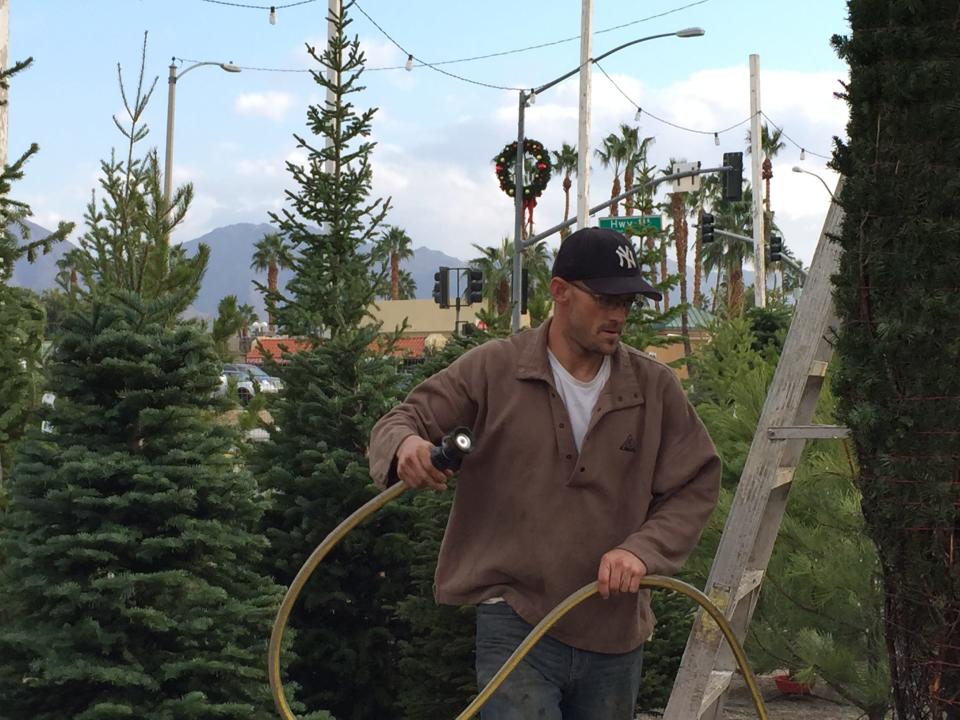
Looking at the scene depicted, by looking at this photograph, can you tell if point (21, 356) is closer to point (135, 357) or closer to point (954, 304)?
point (135, 357)

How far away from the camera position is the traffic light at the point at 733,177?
35.4 m

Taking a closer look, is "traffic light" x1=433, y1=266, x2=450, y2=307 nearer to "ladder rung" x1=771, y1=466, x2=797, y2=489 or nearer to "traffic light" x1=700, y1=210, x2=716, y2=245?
"traffic light" x1=700, y1=210, x2=716, y2=245

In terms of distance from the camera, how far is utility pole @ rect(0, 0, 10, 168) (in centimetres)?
945

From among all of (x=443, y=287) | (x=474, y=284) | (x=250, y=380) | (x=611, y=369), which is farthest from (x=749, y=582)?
(x=443, y=287)

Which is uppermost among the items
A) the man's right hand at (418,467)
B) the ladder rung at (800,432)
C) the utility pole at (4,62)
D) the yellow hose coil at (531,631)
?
the utility pole at (4,62)

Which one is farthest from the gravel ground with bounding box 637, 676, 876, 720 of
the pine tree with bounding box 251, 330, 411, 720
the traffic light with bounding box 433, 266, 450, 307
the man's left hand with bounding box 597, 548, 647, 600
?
the traffic light with bounding box 433, 266, 450, 307

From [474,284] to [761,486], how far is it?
25.8 m

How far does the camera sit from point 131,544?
5.90 metres

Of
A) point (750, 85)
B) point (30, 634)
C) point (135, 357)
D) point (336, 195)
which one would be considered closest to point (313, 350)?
point (336, 195)

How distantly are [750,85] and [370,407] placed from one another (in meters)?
30.4

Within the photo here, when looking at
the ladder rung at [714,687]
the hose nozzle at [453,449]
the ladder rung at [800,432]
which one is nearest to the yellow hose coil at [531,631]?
the hose nozzle at [453,449]

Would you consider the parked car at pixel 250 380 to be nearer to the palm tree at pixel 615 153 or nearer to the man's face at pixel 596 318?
the man's face at pixel 596 318

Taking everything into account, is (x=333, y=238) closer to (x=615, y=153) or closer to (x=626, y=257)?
(x=626, y=257)

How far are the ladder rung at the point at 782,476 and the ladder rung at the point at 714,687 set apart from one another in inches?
31.9
